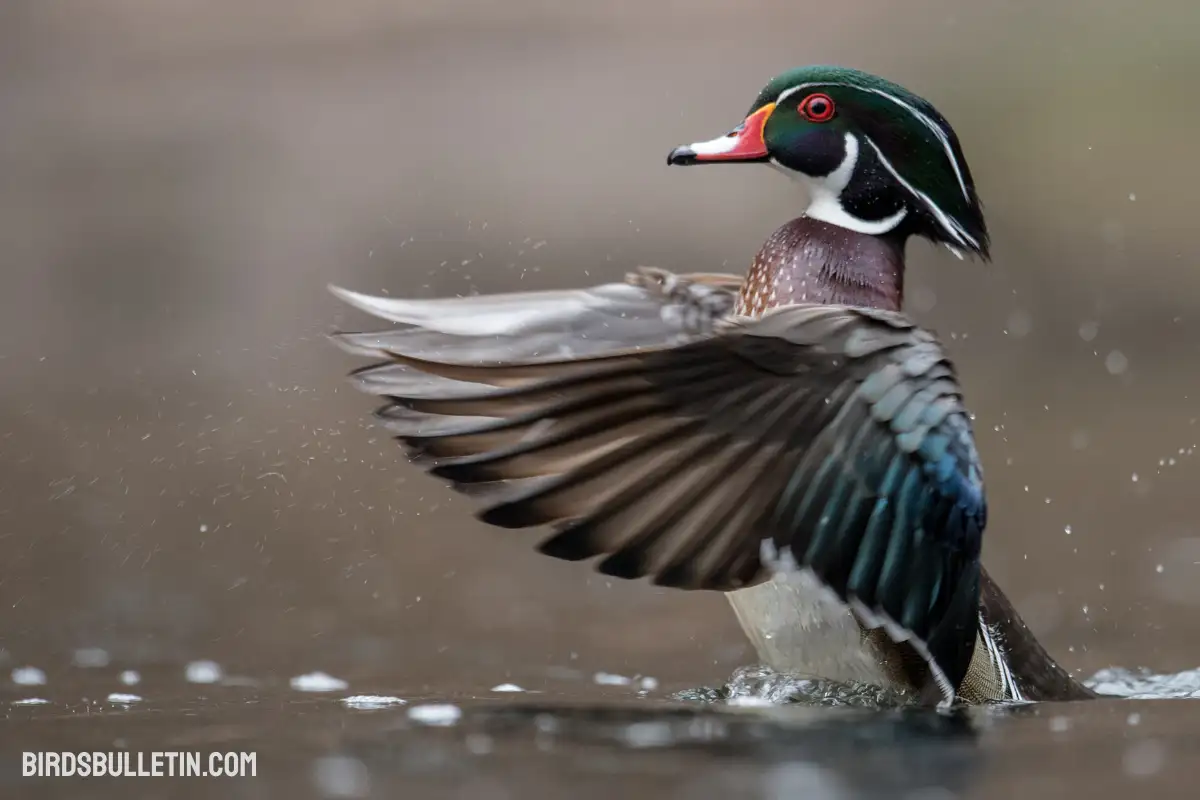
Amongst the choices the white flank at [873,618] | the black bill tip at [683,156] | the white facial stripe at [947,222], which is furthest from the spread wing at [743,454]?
the black bill tip at [683,156]

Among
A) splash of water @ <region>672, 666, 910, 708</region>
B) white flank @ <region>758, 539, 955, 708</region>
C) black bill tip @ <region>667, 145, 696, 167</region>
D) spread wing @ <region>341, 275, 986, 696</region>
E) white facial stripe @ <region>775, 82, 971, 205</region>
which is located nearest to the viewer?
spread wing @ <region>341, 275, 986, 696</region>

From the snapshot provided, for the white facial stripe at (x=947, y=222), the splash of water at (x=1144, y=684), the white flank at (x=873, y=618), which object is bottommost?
the splash of water at (x=1144, y=684)

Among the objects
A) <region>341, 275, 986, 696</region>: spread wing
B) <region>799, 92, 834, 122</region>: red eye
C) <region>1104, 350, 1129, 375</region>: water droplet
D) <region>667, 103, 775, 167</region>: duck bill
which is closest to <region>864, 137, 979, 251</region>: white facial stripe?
<region>799, 92, 834, 122</region>: red eye

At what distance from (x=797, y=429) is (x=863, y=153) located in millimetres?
807

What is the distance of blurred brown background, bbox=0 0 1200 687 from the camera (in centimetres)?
460

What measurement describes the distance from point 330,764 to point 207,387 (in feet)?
14.6

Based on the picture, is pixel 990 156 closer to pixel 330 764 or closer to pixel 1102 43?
pixel 1102 43

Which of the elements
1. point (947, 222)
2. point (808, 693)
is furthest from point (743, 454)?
point (947, 222)

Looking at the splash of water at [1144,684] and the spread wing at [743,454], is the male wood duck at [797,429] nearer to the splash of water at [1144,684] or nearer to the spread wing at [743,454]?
the spread wing at [743,454]

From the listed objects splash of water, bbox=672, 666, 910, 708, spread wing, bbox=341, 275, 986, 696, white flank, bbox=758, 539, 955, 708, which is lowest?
splash of water, bbox=672, 666, 910, 708

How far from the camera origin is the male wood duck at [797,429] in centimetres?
281

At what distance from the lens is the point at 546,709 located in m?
3.13

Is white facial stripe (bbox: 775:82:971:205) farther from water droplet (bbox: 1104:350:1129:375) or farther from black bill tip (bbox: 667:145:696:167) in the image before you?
water droplet (bbox: 1104:350:1129:375)

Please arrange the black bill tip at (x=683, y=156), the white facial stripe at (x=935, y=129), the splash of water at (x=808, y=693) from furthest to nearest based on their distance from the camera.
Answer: the black bill tip at (x=683, y=156) → the white facial stripe at (x=935, y=129) → the splash of water at (x=808, y=693)
